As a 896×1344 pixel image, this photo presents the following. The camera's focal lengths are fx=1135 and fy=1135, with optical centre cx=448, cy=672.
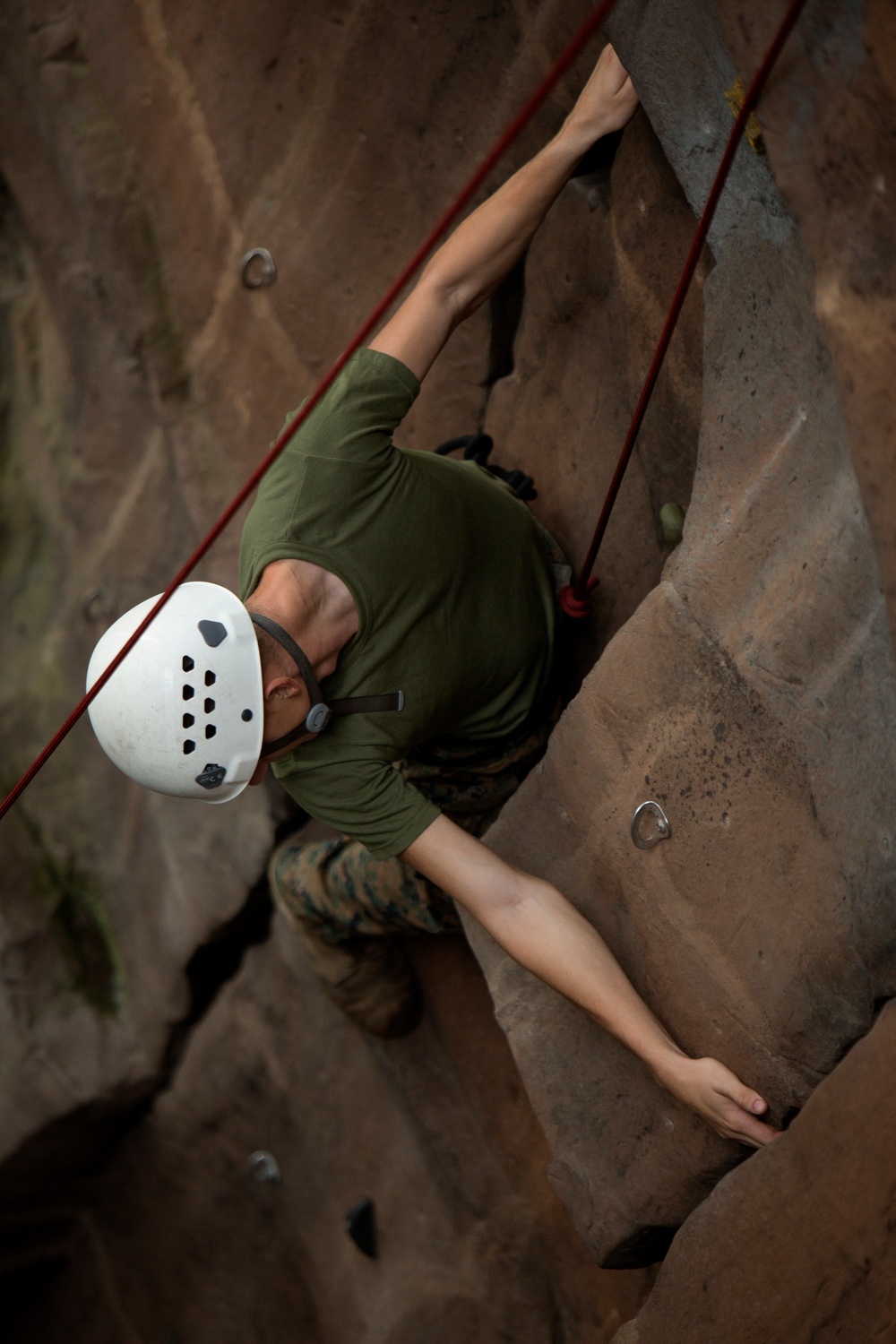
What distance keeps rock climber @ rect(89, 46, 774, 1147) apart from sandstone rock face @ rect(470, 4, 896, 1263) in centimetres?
15

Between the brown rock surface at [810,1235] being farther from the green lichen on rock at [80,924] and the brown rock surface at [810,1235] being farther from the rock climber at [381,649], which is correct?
the green lichen on rock at [80,924]

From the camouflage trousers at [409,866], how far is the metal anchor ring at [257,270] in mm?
1820

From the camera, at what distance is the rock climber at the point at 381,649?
2258mm

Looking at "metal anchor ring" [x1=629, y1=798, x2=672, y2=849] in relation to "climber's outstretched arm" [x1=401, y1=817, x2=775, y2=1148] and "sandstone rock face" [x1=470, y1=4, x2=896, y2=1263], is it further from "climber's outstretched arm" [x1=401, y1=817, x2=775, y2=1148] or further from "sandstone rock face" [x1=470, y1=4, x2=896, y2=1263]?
"climber's outstretched arm" [x1=401, y1=817, x2=775, y2=1148]

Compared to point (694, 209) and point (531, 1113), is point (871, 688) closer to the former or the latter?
point (694, 209)

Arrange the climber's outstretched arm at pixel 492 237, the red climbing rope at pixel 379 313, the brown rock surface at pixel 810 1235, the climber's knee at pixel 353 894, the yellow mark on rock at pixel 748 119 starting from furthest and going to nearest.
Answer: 1. the climber's knee at pixel 353 894
2. the climber's outstretched arm at pixel 492 237
3. the yellow mark on rock at pixel 748 119
4. the brown rock surface at pixel 810 1235
5. the red climbing rope at pixel 379 313

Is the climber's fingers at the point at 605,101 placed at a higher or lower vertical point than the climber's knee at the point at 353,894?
higher

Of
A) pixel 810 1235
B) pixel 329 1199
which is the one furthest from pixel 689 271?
pixel 329 1199

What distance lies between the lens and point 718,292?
2164 mm

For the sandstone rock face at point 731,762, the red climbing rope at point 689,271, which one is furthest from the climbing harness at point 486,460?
the sandstone rock face at point 731,762

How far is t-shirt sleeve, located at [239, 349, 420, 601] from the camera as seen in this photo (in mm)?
2340

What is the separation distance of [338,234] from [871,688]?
245cm

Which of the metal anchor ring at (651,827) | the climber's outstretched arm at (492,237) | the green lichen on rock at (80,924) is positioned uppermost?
the climber's outstretched arm at (492,237)

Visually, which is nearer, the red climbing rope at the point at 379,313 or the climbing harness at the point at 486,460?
the red climbing rope at the point at 379,313
